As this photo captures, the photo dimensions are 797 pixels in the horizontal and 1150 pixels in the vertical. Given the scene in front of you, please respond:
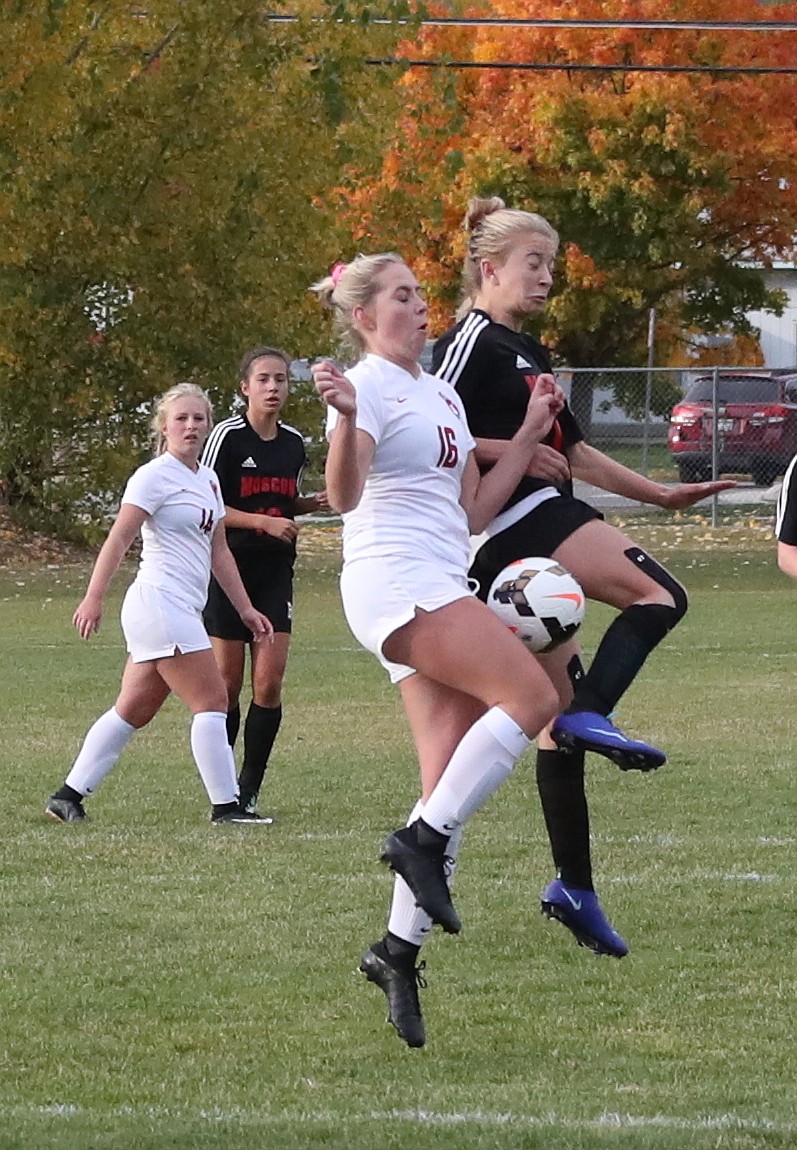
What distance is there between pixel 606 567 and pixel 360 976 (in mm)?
1380

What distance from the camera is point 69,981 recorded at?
19.8 feet

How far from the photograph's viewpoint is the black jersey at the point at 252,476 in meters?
9.70

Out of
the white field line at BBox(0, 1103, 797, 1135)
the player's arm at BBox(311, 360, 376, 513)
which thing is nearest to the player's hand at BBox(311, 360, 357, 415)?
the player's arm at BBox(311, 360, 376, 513)

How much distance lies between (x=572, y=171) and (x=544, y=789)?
106 ft

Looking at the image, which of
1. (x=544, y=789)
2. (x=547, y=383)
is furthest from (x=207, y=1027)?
(x=547, y=383)

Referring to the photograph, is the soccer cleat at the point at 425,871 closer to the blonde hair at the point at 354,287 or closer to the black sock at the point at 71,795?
the blonde hair at the point at 354,287

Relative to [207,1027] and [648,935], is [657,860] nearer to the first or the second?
[648,935]

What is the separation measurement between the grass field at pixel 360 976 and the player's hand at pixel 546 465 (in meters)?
1.40

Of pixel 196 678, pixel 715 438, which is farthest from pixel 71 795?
pixel 715 438

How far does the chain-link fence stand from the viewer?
101 feet

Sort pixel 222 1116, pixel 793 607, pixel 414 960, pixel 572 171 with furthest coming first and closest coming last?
pixel 572 171 < pixel 793 607 < pixel 414 960 < pixel 222 1116

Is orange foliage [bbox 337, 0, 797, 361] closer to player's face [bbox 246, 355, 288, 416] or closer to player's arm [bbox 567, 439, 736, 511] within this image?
player's face [bbox 246, 355, 288, 416]

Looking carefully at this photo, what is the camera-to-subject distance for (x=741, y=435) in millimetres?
31109

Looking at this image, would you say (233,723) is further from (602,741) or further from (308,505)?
(602,741)
